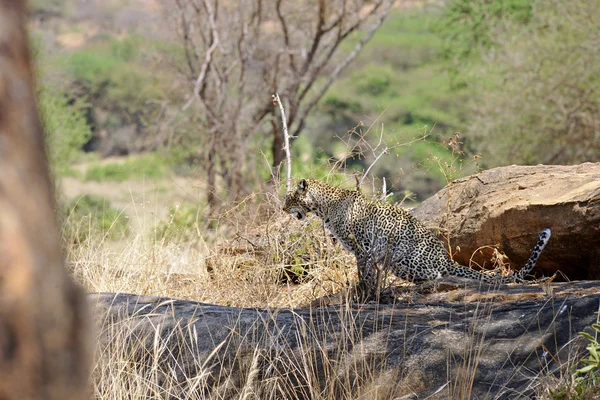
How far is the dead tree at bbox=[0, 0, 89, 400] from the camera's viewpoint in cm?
141

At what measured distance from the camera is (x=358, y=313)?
4.08 metres

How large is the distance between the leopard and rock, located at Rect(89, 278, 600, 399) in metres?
1.27

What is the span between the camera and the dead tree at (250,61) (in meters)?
13.6

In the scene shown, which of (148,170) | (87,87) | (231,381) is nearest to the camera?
(231,381)

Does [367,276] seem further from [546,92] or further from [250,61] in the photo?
[546,92]

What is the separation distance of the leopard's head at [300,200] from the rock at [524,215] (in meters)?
1.24

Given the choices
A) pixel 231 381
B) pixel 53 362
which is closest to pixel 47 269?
pixel 53 362

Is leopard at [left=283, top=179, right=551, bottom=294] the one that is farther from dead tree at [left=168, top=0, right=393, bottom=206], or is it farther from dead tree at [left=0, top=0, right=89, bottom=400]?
dead tree at [left=168, top=0, right=393, bottom=206]

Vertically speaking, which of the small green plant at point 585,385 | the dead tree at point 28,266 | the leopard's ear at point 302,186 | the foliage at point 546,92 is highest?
the dead tree at point 28,266

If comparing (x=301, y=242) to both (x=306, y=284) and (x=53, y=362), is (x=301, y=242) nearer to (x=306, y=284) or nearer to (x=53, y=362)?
(x=306, y=284)

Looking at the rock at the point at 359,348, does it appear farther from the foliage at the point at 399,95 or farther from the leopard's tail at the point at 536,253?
the foliage at the point at 399,95

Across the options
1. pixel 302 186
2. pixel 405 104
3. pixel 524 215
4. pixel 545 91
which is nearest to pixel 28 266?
pixel 302 186

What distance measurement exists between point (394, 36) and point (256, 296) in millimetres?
35131

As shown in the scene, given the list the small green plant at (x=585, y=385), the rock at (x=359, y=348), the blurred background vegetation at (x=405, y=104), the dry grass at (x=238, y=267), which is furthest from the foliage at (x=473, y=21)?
the small green plant at (x=585, y=385)
